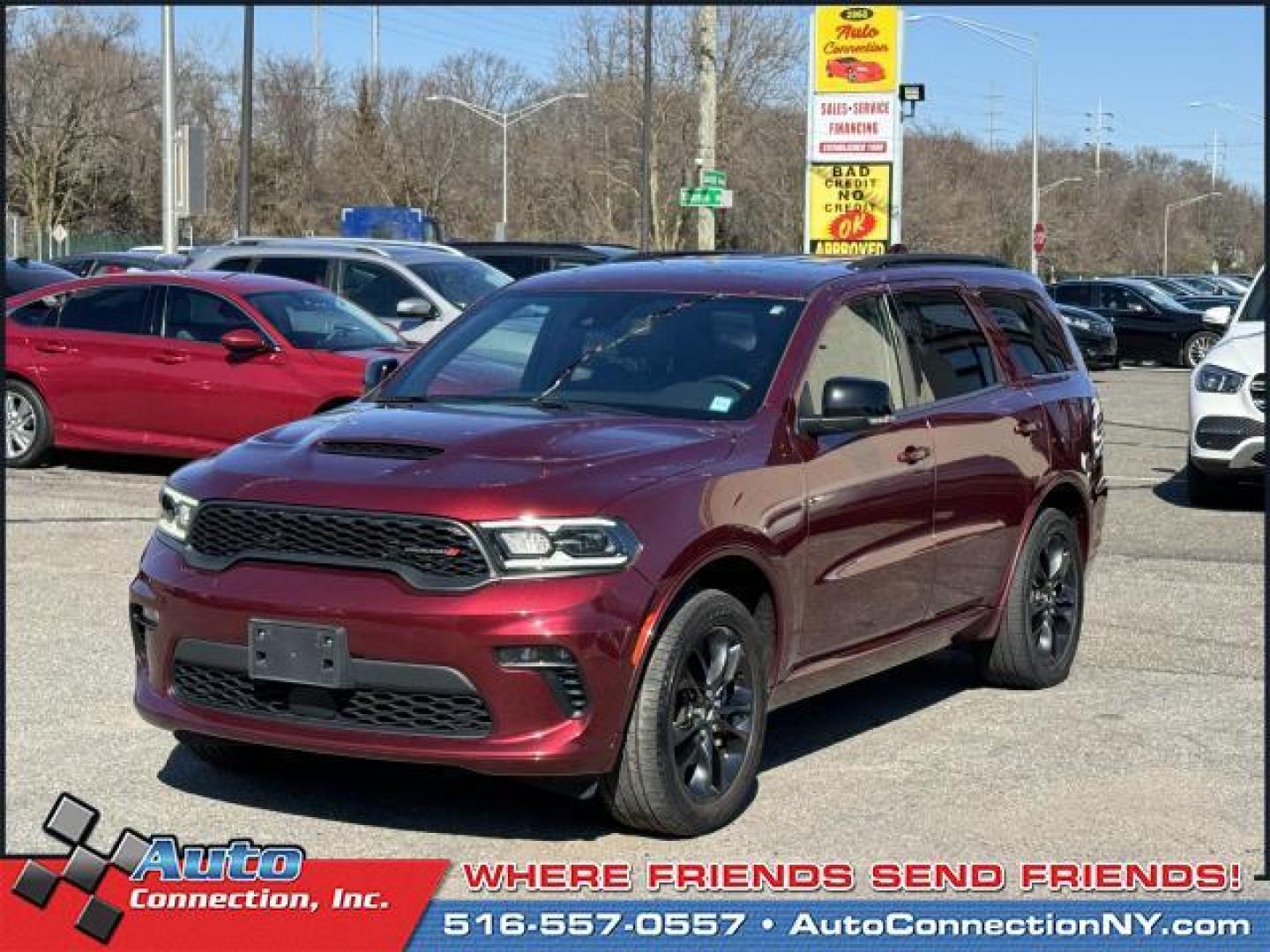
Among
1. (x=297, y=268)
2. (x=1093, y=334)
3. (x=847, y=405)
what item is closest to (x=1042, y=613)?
(x=847, y=405)

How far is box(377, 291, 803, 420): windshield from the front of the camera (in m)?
6.83

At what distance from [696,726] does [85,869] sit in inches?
68.8

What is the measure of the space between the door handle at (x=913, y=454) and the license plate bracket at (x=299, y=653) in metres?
2.34

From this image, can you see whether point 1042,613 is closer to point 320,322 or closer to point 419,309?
point 320,322

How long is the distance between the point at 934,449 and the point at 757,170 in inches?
1950

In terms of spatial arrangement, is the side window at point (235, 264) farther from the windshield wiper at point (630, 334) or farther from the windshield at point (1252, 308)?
the windshield wiper at point (630, 334)

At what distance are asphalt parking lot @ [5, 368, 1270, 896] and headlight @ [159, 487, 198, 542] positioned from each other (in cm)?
84

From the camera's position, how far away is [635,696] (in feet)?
19.0

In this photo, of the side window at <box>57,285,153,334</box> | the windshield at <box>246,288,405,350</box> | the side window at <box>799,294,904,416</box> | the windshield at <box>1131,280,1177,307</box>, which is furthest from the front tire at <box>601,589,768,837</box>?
the windshield at <box>1131,280,1177,307</box>

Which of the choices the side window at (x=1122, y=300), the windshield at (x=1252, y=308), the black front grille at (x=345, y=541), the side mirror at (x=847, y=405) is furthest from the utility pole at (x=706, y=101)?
the black front grille at (x=345, y=541)

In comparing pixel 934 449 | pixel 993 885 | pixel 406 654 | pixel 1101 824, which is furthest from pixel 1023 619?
pixel 406 654

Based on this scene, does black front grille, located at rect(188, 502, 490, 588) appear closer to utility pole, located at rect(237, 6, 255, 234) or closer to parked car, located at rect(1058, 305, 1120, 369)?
utility pole, located at rect(237, 6, 255, 234)

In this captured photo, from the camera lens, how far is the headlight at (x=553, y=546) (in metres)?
5.69

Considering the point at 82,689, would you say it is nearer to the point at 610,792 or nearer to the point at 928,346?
the point at 610,792
